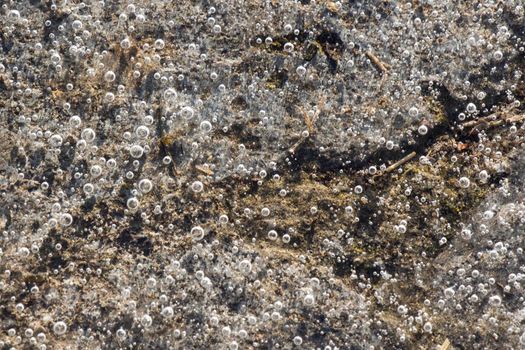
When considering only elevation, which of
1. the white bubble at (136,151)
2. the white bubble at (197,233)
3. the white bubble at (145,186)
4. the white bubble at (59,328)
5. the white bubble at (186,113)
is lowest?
the white bubble at (59,328)

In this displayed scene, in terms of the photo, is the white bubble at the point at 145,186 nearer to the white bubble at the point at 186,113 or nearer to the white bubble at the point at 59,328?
the white bubble at the point at 186,113

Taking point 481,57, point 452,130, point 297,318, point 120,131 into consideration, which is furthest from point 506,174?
point 120,131

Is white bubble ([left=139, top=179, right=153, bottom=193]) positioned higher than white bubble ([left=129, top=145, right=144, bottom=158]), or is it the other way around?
white bubble ([left=129, top=145, right=144, bottom=158])

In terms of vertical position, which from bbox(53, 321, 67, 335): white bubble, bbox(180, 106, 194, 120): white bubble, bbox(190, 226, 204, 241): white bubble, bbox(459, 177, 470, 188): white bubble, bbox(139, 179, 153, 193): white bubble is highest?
bbox(180, 106, 194, 120): white bubble

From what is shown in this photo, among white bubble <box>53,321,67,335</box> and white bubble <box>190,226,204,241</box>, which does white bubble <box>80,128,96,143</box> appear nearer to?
white bubble <box>190,226,204,241</box>

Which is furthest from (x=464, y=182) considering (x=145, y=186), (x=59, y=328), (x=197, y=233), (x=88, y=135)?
(x=59, y=328)

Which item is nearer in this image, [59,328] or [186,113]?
[59,328]

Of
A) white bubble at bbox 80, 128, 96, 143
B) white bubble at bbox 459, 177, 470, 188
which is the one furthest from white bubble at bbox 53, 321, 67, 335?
white bubble at bbox 459, 177, 470, 188

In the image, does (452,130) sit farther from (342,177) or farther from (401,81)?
(342,177)

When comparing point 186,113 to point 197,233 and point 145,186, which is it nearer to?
point 145,186

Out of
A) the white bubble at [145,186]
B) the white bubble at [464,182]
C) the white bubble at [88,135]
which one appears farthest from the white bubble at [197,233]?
the white bubble at [464,182]

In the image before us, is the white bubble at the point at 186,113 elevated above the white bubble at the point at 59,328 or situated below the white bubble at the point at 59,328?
above
